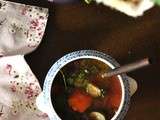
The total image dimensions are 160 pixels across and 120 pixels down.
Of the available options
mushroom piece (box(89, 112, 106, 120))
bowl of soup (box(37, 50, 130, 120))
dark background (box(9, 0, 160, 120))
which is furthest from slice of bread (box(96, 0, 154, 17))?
mushroom piece (box(89, 112, 106, 120))

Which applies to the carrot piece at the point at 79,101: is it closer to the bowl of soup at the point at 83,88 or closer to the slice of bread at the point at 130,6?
the bowl of soup at the point at 83,88

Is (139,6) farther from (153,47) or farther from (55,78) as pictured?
(55,78)

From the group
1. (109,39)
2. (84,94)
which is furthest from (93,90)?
(109,39)

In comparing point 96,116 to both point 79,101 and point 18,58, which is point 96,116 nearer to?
point 79,101

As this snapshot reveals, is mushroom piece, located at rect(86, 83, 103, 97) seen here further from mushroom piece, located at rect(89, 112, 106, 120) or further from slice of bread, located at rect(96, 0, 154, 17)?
slice of bread, located at rect(96, 0, 154, 17)

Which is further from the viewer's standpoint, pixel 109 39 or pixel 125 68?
pixel 109 39

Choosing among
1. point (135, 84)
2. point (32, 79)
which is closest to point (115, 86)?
point (135, 84)

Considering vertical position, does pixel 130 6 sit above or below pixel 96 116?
above
